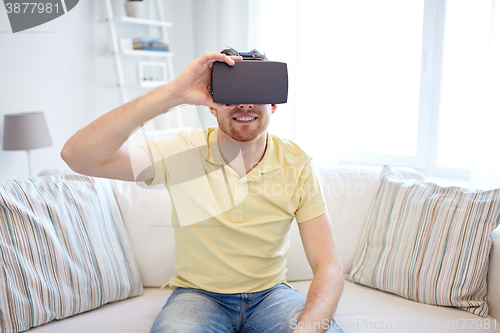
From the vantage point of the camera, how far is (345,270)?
155 cm

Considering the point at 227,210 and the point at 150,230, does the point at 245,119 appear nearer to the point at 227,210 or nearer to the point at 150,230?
the point at 227,210

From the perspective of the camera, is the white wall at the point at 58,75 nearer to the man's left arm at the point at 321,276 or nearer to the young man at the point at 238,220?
the young man at the point at 238,220

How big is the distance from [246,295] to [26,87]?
2.02 m

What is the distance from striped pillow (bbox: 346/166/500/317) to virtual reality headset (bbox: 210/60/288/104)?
77 centimetres

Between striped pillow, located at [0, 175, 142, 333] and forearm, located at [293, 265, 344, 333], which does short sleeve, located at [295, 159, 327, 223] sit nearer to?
forearm, located at [293, 265, 344, 333]

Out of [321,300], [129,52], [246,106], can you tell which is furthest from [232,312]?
[129,52]

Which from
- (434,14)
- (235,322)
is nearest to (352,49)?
(434,14)


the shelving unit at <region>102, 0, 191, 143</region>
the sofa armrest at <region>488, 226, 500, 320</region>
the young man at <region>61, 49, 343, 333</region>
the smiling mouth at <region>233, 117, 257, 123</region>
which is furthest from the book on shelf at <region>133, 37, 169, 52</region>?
the sofa armrest at <region>488, 226, 500, 320</region>

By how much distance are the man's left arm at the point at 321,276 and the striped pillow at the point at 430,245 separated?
1.08 ft

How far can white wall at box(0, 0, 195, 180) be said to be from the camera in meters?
2.33

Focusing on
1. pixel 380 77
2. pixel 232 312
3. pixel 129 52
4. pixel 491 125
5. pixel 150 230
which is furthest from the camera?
pixel 129 52

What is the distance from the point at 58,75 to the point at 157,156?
1746 millimetres

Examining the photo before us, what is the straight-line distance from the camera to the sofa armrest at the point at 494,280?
127 cm

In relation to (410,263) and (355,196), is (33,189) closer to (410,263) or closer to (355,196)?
(355,196)
